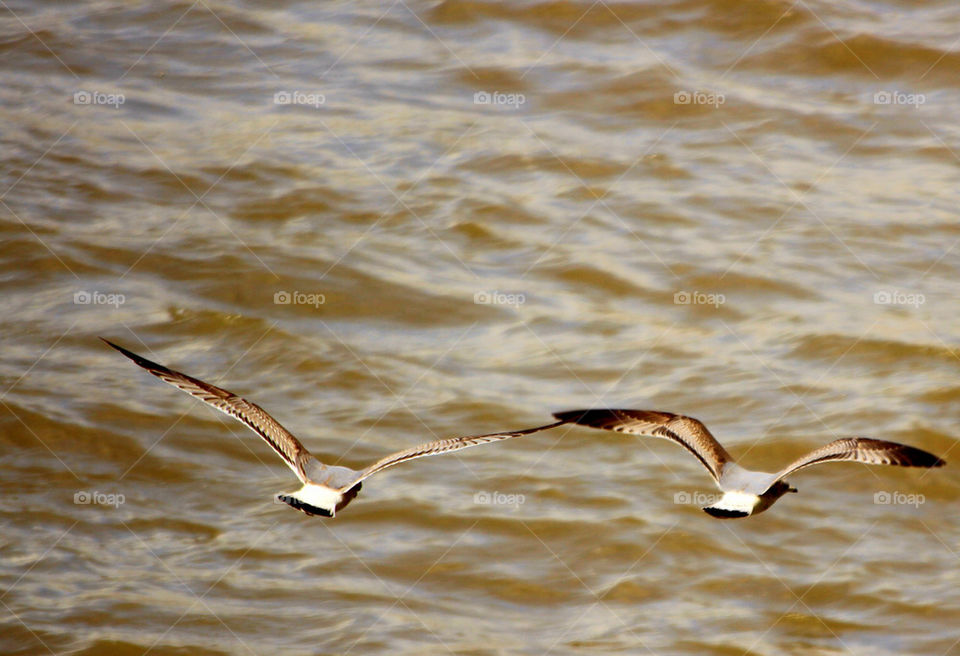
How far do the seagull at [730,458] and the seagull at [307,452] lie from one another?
30.0 inches

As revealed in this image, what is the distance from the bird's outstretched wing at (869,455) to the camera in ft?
23.6

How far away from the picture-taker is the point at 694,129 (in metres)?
15.4

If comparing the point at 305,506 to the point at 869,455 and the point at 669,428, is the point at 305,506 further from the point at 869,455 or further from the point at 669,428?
the point at 869,455

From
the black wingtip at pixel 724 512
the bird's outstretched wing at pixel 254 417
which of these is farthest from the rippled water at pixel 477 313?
the black wingtip at pixel 724 512

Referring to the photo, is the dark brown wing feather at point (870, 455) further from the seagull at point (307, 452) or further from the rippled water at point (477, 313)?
the rippled water at point (477, 313)

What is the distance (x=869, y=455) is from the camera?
7371 millimetres

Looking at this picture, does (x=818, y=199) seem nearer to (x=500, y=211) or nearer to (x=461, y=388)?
(x=500, y=211)

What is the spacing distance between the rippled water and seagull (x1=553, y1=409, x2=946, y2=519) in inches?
76.6

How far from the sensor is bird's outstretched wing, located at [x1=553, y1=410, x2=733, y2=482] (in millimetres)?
8172

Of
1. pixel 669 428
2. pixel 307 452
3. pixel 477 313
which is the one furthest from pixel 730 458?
pixel 477 313

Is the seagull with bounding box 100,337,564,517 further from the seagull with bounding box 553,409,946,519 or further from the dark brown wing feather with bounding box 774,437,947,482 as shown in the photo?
the dark brown wing feather with bounding box 774,437,947,482

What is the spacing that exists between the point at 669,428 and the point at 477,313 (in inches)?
187

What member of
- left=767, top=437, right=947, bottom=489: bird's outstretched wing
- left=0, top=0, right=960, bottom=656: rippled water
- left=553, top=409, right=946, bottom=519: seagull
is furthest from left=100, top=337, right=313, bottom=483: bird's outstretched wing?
left=767, top=437, right=947, bottom=489: bird's outstretched wing

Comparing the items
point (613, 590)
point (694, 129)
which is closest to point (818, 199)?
point (694, 129)
